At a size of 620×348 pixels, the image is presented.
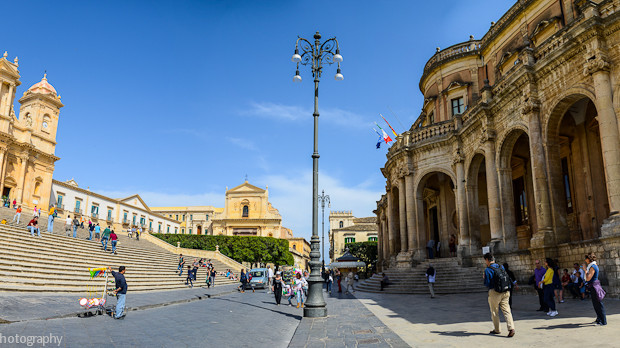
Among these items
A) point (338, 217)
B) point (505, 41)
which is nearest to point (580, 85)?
point (505, 41)

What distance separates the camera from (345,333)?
Answer: 8.37 m

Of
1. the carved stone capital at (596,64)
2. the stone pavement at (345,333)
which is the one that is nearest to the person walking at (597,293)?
the stone pavement at (345,333)

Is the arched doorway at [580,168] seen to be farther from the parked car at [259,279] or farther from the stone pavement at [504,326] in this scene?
the parked car at [259,279]

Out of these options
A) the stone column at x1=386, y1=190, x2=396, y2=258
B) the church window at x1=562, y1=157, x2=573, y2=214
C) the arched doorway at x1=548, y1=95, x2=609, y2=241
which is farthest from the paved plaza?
the stone column at x1=386, y1=190, x2=396, y2=258

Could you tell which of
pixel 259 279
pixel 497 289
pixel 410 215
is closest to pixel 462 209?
pixel 410 215

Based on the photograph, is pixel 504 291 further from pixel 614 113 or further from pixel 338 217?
pixel 338 217

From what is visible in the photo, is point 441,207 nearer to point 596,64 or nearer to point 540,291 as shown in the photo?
point 596,64

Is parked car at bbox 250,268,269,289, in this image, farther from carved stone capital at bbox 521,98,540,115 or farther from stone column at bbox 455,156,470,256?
carved stone capital at bbox 521,98,540,115

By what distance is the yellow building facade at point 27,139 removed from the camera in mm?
40250

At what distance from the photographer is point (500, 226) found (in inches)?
714

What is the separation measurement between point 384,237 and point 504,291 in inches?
1136

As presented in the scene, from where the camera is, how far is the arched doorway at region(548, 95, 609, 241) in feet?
49.2

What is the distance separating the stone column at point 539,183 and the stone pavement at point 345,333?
24.6ft

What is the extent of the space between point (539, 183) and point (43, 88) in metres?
52.7
